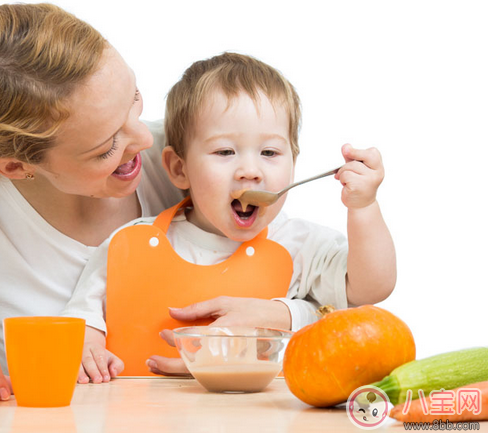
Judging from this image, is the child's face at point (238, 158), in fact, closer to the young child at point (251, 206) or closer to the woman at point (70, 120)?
the young child at point (251, 206)

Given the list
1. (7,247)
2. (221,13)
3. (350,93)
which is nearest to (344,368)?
(7,247)

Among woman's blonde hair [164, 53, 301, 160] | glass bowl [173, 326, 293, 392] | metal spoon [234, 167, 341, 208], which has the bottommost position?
glass bowl [173, 326, 293, 392]

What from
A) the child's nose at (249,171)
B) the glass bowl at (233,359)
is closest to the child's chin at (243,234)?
the child's nose at (249,171)

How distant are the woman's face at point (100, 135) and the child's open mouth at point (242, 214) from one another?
0.23 metres

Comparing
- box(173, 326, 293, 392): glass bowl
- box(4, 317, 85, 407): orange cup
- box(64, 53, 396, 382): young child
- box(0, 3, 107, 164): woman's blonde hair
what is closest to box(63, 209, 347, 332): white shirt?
box(64, 53, 396, 382): young child

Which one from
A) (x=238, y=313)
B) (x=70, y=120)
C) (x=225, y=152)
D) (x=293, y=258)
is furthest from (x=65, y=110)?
(x=293, y=258)

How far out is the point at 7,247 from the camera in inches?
63.6

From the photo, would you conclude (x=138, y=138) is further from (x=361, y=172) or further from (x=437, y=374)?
(x=437, y=374)

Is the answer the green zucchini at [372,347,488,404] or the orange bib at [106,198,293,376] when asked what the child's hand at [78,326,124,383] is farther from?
the green zucchini at [372,347,488,404]

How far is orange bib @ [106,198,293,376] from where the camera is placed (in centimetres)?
150

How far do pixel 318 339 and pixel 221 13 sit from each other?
89.4 inches

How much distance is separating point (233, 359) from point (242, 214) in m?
0.61

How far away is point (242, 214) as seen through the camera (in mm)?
1486

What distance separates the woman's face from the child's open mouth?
23cm
